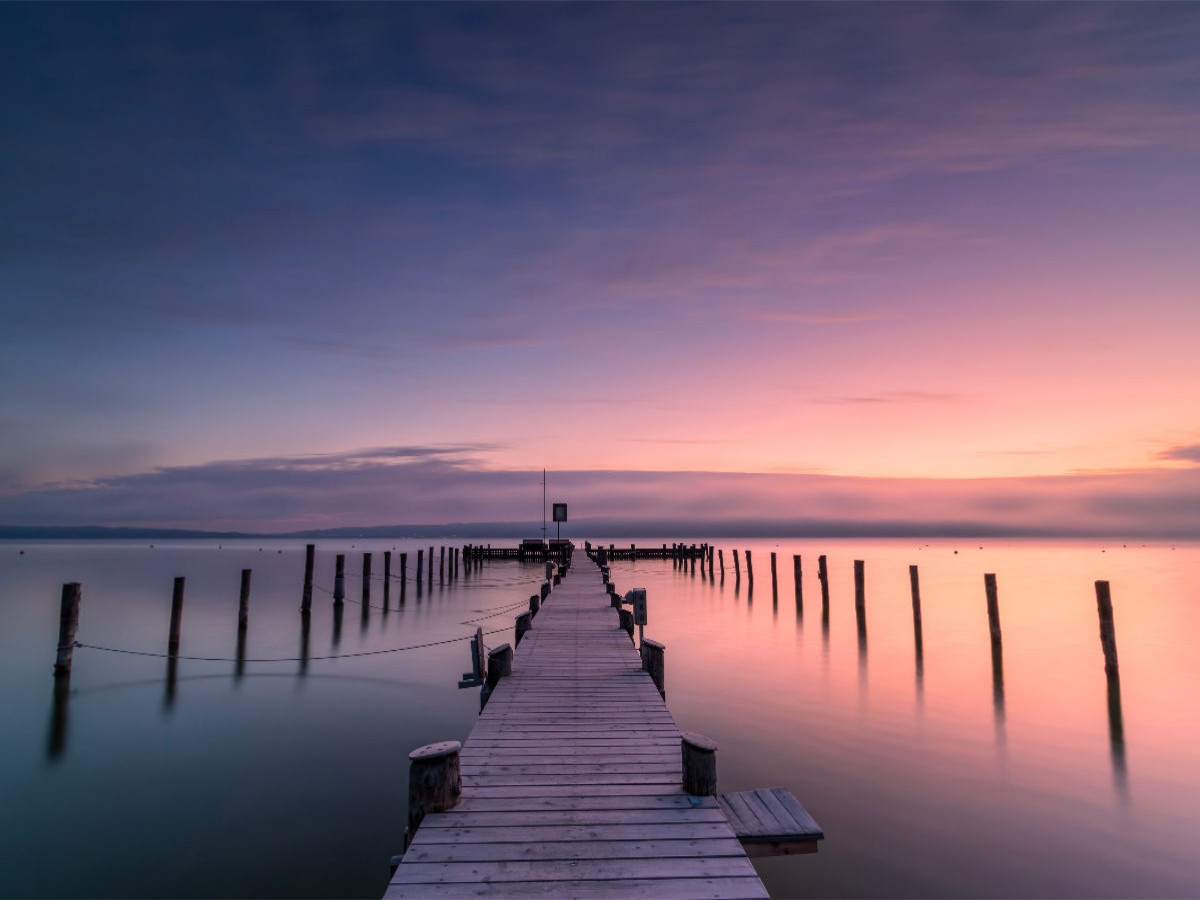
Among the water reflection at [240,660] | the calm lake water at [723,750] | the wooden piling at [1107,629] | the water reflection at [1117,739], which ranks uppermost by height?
Answer: the wooden piling at [1107,629]

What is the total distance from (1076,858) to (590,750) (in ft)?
25.3

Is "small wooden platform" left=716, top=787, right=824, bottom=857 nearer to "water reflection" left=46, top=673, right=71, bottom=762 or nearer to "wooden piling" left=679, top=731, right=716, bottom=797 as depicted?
"wooden piling" left=679, top=731, right=716, bottom=797

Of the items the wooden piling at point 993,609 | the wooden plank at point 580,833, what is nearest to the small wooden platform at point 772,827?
the wooden plank at point 580,833

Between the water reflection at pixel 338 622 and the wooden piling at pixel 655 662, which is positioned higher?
the wooden piling at pixel 655 662

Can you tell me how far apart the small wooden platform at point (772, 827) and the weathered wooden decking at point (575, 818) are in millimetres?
597

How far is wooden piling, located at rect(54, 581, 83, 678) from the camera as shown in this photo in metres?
18.3

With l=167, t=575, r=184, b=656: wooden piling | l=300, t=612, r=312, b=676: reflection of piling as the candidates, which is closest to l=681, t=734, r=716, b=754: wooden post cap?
l=300, t=612, r=312, b=676: reflection of piling

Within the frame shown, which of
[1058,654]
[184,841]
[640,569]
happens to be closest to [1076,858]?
[184,841]

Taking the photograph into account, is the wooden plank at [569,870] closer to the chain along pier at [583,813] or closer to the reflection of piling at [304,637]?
the chain along pier at [583,813]

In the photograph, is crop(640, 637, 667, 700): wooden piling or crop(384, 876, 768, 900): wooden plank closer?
crop(384, 876, 768, 900): wooden plank

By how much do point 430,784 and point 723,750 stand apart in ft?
30.0

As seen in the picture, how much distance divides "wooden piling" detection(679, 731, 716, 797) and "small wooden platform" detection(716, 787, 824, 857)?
0.37m

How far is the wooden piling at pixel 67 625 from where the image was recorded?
1828 centimetres

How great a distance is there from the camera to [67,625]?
18594 millimetres
